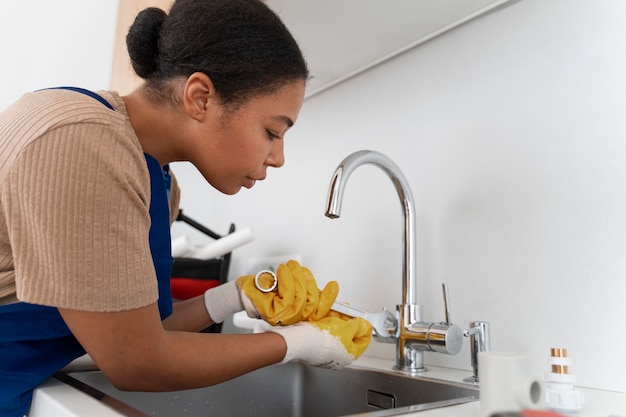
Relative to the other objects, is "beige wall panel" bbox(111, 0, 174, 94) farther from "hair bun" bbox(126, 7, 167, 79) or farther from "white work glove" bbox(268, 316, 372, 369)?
"white work glove" bbox(268, 316, 372, 369)

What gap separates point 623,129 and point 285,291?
22.8 inches

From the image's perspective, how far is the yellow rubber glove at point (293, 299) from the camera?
2.73ft

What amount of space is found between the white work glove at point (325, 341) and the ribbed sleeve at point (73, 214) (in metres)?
0.25

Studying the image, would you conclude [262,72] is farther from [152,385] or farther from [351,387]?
[351,387]

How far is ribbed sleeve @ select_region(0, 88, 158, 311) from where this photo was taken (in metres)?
0.54

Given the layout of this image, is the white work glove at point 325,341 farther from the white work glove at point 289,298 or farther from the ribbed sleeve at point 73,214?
the ribbed sleeve at point 73,214

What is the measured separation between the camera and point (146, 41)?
772mm

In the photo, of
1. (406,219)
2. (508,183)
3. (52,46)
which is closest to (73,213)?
(406,219)

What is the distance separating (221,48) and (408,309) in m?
0.54

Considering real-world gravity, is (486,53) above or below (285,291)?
above

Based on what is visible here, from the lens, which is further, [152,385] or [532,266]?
[532,266]

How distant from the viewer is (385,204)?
1.15m

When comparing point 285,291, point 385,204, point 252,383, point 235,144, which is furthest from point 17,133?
point 385,204

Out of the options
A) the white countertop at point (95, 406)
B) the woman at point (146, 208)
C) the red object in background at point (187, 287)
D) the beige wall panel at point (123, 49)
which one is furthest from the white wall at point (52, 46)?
the white countertop at point (95, 406)
